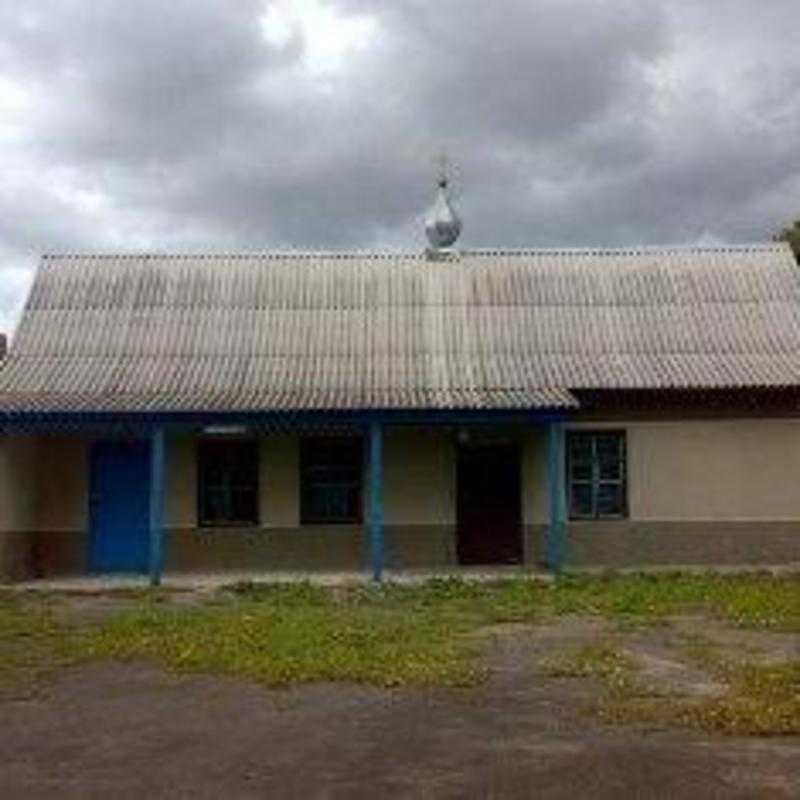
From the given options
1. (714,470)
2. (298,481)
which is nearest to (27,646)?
(298,481)

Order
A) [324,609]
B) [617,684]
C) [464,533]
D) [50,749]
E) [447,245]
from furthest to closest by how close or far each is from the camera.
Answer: [447,245] < [464,533] < [324,609] < [617,684] < [50,749]

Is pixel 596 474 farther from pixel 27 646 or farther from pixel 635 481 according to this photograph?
pixel 27 646

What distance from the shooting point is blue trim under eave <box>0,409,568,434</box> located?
67.9 ft

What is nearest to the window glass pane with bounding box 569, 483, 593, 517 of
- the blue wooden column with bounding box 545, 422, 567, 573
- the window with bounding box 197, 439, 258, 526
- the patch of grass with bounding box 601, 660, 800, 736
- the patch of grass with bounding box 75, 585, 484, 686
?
the blue wooden column with bounding box 545, 422, 567, 573

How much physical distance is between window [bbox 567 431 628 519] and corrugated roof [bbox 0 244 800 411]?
1035mm

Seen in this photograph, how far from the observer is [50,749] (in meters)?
9.20

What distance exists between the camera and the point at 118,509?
2248 centimetres

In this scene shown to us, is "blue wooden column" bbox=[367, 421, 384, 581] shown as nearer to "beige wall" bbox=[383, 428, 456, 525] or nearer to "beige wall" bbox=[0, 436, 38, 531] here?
"beige wall" bbox=[383, 428, 456, 525]

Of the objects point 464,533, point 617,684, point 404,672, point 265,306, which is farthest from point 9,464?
point 617,684

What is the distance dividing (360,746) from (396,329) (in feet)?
49.2

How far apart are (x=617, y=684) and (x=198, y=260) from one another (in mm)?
15968

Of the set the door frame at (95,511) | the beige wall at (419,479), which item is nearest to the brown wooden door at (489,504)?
the beige wall at (419,479)

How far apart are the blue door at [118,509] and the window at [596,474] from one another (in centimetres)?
658

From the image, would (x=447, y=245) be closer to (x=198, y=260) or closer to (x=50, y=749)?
(x=198, y=260)
